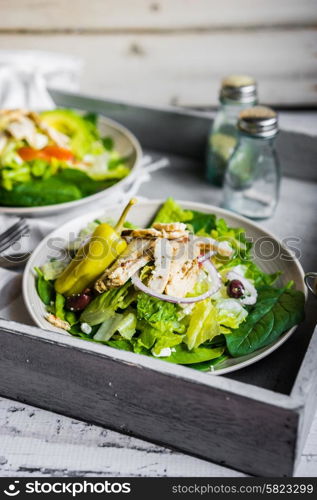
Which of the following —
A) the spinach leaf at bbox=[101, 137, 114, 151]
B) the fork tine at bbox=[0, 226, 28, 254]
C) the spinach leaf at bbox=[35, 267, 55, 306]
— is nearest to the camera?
the spinach leaf at bbox=[35, 267, 55, 306]

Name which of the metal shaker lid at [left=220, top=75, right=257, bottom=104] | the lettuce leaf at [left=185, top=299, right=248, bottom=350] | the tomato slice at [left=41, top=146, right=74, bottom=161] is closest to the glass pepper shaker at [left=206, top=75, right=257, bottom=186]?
the metal shaker lid at [left=220, top=75, right=257, bottom=104]

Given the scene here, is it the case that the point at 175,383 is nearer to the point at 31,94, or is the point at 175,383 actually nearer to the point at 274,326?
the point at 274,326

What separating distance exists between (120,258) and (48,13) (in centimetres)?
214

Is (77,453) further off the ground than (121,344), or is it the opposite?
(121,344)

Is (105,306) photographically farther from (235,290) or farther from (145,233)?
(235,290)

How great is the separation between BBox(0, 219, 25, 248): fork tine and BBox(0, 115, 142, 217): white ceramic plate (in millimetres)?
90

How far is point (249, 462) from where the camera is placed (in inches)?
49.0

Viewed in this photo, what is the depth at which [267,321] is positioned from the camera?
1.44m

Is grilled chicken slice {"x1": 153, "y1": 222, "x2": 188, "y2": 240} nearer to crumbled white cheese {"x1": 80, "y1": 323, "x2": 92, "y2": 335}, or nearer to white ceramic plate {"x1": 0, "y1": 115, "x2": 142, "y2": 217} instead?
crumbled white cheese {"x1": 80, "y1": 323, "x2": 92, "y2": 335}

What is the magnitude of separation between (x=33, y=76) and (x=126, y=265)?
5.47 feet

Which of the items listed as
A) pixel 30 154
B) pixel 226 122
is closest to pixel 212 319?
pixel 226 122

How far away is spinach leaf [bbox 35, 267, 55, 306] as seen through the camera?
159cm

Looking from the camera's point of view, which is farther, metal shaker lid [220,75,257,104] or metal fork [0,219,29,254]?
metal shaker lid [220,75,257,104]

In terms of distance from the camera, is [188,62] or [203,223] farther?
[188,62]
